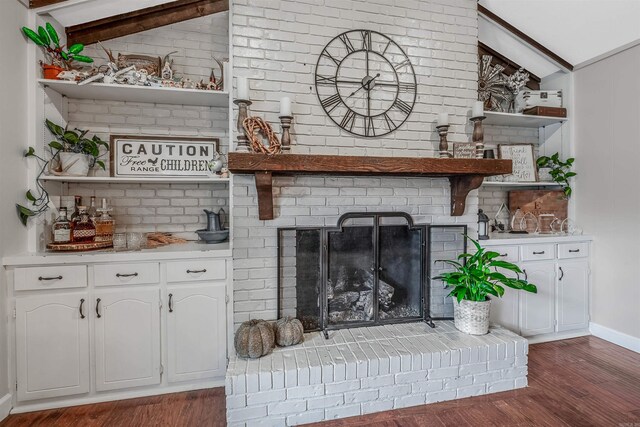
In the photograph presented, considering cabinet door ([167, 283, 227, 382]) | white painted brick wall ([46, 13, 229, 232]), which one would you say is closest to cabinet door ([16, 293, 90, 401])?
cabinet door ([167, 283, 227, 382])

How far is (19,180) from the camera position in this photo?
1987mm

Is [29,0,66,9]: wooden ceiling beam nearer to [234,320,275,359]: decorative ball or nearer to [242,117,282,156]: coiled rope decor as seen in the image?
[242,117,282,156]: coiled rope decor

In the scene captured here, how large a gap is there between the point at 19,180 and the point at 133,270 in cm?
88

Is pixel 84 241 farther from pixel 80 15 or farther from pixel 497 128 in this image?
pixel 497 128

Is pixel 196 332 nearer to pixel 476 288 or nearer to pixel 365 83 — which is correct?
pixel 476 288

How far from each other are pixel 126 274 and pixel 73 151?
3.21ft

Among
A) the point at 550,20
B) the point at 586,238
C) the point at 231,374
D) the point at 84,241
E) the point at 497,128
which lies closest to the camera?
the point at 231,374

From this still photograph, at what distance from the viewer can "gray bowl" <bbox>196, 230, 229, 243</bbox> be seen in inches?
93.1

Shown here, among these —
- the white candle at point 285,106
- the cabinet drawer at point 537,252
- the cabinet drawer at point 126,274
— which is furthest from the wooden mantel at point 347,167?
the cabinet drawer at point 537,252

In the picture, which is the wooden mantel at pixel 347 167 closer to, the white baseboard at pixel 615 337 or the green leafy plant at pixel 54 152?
the green leafy plant at pixel 54 152

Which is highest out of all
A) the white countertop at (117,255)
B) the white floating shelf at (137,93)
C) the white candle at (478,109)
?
the white floating shelf at (137,93)

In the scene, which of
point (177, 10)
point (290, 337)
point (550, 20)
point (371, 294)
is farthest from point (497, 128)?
point (177, 10)

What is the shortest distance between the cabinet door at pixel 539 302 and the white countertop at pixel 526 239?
0.20 metres

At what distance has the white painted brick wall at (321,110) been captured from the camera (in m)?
2.19
